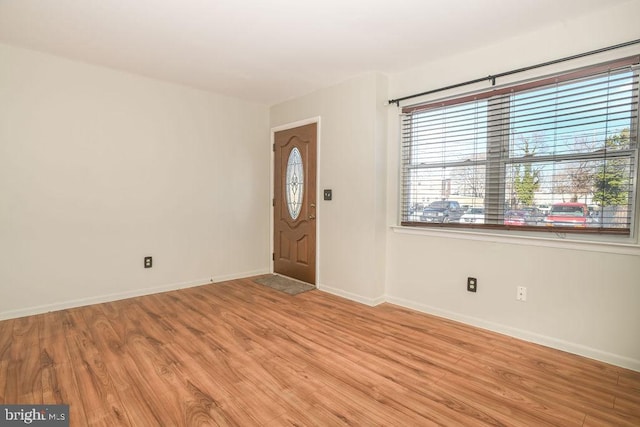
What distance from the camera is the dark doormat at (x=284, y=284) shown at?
13.0 ft

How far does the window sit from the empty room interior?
0.05 feet

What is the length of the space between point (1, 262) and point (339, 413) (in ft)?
10.5

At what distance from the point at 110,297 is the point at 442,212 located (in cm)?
352

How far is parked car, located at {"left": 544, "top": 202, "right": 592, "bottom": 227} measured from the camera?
2.38 m

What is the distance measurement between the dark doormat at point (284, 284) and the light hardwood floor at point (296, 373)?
31.7 inches

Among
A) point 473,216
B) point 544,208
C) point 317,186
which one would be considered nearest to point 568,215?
point 544,208

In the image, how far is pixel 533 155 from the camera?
2.59 meters

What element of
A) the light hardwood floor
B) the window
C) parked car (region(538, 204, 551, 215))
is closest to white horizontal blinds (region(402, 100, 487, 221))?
the window

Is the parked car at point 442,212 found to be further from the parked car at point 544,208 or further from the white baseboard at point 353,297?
the white baseboard at point 353,297

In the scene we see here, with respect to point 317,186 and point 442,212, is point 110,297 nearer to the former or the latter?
point 317,186

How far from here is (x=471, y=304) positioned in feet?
9.70

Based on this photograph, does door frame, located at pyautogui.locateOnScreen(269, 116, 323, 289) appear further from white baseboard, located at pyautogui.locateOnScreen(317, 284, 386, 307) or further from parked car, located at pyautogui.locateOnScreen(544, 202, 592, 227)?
parked car, located at pyautogui.locateOnScreen(544, 202, 592, 227)

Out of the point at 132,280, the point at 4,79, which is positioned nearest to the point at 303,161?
the point at 132,280

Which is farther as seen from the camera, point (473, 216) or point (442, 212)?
point (442, 212)
